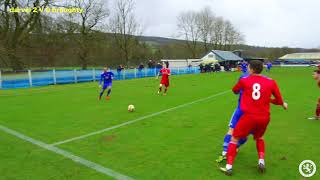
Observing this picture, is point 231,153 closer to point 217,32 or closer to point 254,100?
point 254,100

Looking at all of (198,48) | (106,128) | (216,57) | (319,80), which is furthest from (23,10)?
(198,48)

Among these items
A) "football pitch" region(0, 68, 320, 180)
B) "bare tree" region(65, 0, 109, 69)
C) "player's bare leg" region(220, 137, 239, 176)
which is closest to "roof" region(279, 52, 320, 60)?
"bare tree" region(65, 0, 109, 69)

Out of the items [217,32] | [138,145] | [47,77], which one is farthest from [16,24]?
[217,32]

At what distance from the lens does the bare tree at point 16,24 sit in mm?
30522

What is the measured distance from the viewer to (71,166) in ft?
17.2

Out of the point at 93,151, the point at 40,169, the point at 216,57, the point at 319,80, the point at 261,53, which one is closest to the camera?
the point at 40,169

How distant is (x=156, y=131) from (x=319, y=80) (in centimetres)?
501

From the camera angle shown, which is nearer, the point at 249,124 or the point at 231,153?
the point at 249,124

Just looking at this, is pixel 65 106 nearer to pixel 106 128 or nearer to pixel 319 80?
pixel 106 128

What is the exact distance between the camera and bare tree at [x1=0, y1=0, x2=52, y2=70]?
3052 cm

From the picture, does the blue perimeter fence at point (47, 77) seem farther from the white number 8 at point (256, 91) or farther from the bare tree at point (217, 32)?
the bare tree at point (217, 32)

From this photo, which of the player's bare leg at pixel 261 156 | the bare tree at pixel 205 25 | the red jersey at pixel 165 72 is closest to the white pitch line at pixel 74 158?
the player's bare leg at pixel 261 156

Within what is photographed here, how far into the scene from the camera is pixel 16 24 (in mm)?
33281

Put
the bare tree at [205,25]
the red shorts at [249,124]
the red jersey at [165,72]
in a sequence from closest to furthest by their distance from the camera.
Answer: the red shorts at [249,124]
the red jersey at [165,72]
the bare tree at [205,25]
